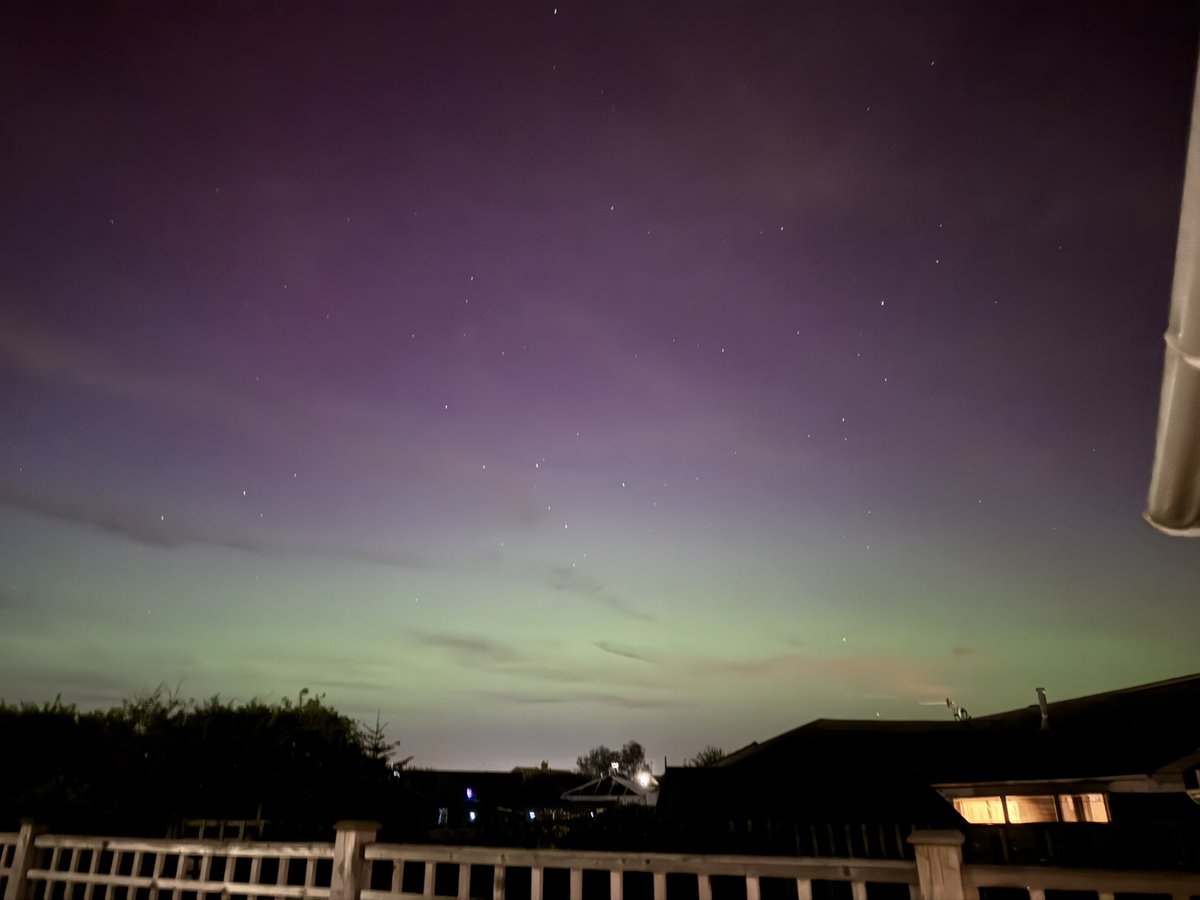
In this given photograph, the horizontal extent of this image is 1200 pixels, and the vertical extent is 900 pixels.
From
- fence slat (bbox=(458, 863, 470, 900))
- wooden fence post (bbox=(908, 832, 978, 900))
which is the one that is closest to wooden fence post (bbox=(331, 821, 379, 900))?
fence slat (bbox=(458, 863, 470, 900))

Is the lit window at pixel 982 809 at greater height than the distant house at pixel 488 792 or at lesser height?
greater

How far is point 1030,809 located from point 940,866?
15105 mm

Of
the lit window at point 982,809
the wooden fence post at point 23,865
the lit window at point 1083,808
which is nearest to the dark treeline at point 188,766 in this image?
the wooden fence post at point 23,865

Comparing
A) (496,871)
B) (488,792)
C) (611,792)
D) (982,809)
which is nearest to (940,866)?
(496,871)

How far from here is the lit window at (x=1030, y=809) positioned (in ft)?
51.9

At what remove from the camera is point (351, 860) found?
5.26m

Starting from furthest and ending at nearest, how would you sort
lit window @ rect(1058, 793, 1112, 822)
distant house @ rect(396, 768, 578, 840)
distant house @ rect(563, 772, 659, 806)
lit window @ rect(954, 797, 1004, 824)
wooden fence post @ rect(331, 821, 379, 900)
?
distant house @ rect(396, 768, 578, 840), distant house @ rect(563, 772, 659, 806), lit window @ rect(954, 797, 1004, 824), lit window @ rect(1058, 793, 1112, 822), wooden fence post @ rect(331, 821, 379, 900)

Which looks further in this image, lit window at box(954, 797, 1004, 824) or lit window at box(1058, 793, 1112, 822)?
lit window at box(954, 797, 1004, 824)

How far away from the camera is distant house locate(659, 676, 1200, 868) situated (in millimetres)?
8641

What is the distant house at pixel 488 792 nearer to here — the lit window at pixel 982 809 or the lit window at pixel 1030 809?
the lit window at pixel 982 809

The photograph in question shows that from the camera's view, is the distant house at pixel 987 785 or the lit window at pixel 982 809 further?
the lit window at pixel 982 809

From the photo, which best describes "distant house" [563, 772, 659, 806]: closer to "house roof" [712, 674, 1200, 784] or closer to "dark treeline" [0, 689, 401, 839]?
"dark treeline" [0, 689, 401, 839]

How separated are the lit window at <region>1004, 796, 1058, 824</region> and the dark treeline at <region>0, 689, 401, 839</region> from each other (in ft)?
44.6

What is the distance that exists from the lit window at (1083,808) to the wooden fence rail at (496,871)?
32.0ft
